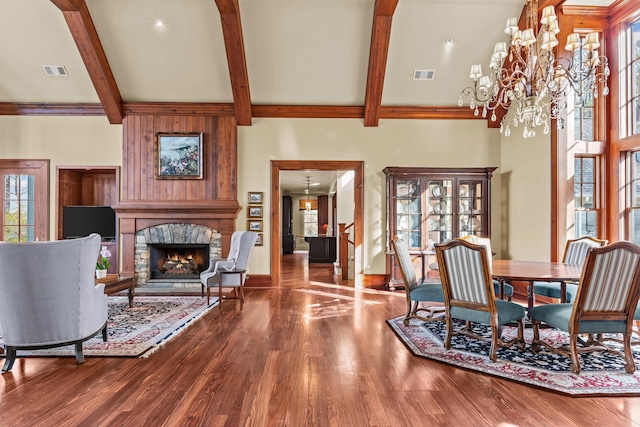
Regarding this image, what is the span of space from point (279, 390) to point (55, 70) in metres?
6.29

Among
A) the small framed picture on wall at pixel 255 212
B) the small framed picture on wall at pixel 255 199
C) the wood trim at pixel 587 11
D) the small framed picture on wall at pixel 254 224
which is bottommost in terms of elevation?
the small framed picture on wall at pixel 254 224

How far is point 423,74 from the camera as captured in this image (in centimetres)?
605

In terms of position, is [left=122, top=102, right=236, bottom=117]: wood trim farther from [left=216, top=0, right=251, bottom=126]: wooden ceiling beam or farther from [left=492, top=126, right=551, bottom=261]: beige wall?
[left=492, top=126, right=551, bottom=261]: beige wall

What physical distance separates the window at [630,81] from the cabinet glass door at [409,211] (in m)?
2.78

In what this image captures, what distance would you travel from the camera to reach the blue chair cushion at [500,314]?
3.00 metres

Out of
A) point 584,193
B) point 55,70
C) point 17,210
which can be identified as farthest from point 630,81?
point 17,210

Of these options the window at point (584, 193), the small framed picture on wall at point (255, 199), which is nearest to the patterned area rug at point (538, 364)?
the window at point (584, 193)

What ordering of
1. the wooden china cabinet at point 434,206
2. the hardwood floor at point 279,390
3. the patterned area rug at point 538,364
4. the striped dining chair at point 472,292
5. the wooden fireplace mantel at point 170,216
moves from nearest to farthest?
the hardwood floor at point 279,390 → the patterned area rug at point 538,364 → the striped dining chair at point 472,292 → the wooden china cabinet at point 434,206 → the wooden fireplace mantel at point 170,216

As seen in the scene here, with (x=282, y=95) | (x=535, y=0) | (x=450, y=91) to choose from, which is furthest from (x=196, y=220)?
(x=535, y=0)

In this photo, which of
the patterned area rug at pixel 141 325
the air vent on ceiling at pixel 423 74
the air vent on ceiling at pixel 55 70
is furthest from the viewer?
the air vent on ceiling at pixel 423 74

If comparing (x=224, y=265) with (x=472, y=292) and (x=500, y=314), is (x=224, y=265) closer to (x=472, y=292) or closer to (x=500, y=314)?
(x=472, y=292)

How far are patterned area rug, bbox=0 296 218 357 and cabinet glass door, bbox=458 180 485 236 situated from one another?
4.20 metres

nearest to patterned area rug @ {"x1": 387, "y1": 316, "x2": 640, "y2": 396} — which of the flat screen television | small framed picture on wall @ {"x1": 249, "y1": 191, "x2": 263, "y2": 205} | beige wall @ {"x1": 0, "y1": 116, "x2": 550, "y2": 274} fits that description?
beige wall @ {"x1": 0, "y1": 116, "x2": 550, "y2": 274}

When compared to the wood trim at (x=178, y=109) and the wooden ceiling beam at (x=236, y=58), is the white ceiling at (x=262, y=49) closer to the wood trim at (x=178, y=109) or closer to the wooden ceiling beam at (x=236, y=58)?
the wood trim at (x=178, y=109)
